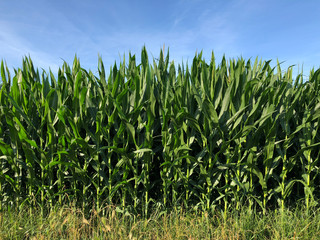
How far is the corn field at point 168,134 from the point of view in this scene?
2664 millimetres

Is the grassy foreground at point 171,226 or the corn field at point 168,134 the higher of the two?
the corn field at point 168,134

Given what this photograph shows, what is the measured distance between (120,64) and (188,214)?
182cm

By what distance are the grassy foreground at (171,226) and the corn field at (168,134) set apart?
0.14 m

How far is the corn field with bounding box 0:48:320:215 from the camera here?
8.74ft

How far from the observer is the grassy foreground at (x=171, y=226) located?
2500 millimetres

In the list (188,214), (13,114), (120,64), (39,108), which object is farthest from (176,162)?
(13,114)

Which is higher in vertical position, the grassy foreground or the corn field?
the corn field

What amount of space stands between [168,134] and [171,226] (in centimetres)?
90

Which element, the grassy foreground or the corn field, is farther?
the corn field

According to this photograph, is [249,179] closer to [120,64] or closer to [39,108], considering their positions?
[120,64]

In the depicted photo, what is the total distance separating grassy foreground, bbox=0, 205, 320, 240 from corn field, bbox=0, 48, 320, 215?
0.14 m

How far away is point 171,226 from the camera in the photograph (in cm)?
260

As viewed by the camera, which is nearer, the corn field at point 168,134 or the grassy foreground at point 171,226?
the grassy foreground at point 171,226

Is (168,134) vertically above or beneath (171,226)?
above
